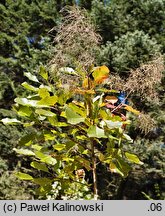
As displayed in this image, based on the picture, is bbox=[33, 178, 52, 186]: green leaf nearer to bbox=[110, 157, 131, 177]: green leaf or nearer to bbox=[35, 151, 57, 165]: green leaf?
bbox=[35, 151, 57, 165]: green leaf

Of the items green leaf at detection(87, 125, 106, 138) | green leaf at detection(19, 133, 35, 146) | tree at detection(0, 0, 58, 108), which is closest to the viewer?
green leaf at detection(87, 125, 106, 138)

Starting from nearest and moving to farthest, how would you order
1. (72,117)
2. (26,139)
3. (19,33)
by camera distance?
(72,117) < (26,139) < (19,33)

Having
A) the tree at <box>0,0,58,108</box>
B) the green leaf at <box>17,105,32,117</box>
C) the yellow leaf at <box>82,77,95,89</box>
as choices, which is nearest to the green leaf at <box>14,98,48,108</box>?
the green leaf at <box>17,105,32,117</box>

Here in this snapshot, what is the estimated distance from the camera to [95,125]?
745 mm

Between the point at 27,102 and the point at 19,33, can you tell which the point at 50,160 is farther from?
the point at 19,33

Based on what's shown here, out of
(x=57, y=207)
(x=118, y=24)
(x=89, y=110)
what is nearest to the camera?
(x=57, y=207)

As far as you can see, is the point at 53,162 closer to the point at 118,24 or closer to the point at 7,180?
the point at 7,180

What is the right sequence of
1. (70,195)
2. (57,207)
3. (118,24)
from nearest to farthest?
(57,207)
(70,195)
(118,24)

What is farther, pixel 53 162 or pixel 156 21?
pixel 156 21

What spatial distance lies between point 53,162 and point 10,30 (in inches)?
259

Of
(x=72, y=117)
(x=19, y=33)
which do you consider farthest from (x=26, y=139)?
(x=19, y=33)

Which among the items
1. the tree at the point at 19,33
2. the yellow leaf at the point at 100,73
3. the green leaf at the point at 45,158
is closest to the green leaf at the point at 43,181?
the green leaf at the point at 45,158

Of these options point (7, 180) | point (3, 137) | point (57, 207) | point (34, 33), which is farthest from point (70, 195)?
point (34, 33)

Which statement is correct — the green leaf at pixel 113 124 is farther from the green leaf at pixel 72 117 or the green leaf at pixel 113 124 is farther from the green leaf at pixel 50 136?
the green leaf at pixel 50 136
